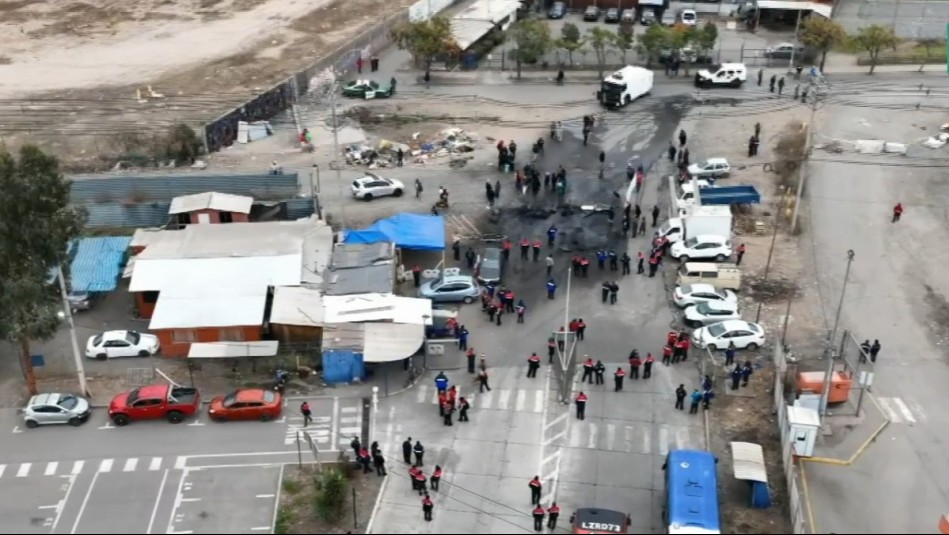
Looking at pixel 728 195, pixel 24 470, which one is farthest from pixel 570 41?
pixel 24 470

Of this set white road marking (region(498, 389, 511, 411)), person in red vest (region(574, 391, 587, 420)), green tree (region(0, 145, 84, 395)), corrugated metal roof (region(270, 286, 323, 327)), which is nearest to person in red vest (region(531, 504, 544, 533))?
person in red vest (region(574, 391, 587, 420))

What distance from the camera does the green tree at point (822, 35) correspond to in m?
67.2

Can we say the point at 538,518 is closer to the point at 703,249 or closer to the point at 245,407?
the point at 245,407

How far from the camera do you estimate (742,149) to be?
5775 cm

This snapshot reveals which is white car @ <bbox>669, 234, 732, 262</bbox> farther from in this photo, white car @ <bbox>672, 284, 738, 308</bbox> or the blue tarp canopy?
the blue tarp canopy

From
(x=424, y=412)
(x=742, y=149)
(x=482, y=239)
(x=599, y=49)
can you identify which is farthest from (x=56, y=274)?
(x=599, y=49)

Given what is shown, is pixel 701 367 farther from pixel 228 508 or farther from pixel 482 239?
pixel 228 508

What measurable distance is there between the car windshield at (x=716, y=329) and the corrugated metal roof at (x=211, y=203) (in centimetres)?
2208

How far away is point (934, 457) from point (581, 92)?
38799mm

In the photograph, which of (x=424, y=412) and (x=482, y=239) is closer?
(x=424, y=412)

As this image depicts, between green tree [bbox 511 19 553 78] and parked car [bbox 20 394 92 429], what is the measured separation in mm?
41865

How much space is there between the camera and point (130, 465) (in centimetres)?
3347

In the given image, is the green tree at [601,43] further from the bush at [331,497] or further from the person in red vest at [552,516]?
the bush at [331,497]

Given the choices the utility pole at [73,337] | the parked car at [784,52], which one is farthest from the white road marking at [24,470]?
the parked car at [784,52]
